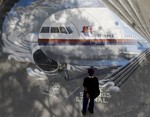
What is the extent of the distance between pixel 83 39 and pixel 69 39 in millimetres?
411

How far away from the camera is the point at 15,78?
10188mm

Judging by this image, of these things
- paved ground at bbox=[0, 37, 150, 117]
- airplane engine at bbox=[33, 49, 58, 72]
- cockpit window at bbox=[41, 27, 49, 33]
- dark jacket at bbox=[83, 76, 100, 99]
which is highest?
cockpit window at bbox=[41, 27, 49, 33]

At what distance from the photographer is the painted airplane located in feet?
35.3

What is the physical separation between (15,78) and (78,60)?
1829 mm

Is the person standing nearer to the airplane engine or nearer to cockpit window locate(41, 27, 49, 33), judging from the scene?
the airplane engine

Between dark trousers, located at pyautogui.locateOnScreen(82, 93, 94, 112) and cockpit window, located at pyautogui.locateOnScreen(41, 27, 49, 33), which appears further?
cockpit window, located at pyautogui.locateOnScreen(41, 27, 49, 33)

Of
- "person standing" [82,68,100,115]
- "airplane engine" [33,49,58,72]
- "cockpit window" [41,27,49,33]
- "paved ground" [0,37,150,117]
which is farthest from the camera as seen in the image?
"cockpit window" [41,27,49,33]

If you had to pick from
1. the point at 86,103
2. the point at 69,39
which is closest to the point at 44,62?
the point at 69,39

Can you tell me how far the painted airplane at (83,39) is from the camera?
1076 cm

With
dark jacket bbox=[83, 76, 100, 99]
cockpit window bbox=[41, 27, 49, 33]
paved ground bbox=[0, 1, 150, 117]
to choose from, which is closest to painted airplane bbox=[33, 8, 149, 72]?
cockpit window bbox=[41, 27, 49, 33]

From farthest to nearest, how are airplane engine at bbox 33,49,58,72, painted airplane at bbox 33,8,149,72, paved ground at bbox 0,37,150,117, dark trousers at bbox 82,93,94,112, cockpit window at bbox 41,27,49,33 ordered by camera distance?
cockpit window at bbox 41,27,49,33, painted airplane at bbox 33,8,149,72, airplane engine at bbox 33,49,58,72, paved ground at bbox 0,37,150,117, dark trousers at bbox 82,93,94,112

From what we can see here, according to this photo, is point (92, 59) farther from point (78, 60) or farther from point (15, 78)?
point (15, 78)

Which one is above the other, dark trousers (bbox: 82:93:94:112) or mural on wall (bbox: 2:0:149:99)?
mural on wall (bbox: 2:0:149:99)

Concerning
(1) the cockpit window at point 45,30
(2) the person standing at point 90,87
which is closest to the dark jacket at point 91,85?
(2) the person standing at point 90,87
